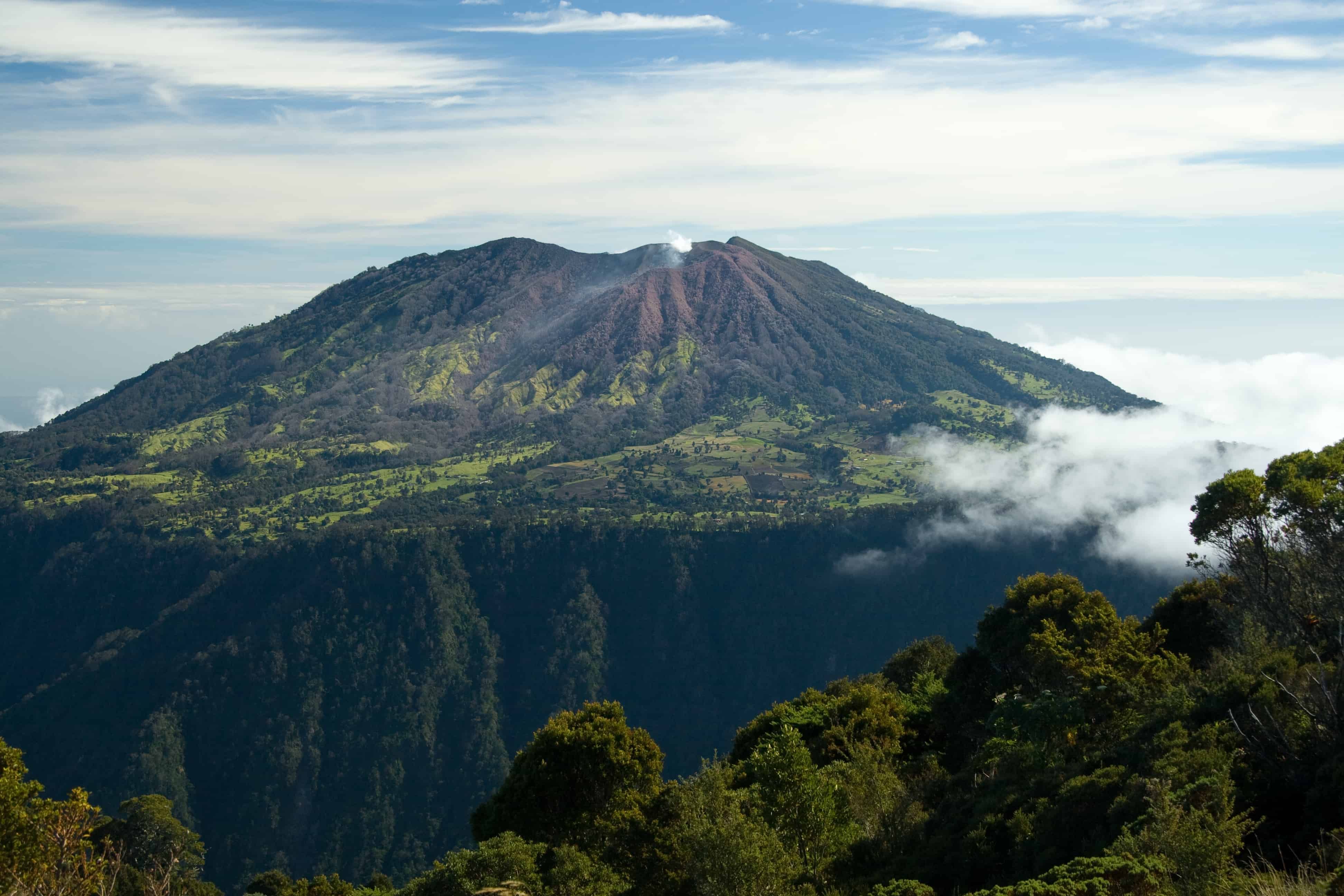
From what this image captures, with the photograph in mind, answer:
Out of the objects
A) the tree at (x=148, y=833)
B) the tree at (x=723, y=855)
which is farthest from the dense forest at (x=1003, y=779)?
the tree at (x=148, y=833)

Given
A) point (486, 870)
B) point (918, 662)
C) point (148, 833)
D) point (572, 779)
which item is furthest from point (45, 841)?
point (918, 662)

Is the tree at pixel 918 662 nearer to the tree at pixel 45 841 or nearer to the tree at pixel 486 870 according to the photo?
the tree at pixel 486 870

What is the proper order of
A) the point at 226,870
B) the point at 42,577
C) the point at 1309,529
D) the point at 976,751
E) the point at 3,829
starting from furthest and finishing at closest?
the point at 42,577, the point at 226,870, the point at 976,751, the point at 1309,529, the point at 3,829

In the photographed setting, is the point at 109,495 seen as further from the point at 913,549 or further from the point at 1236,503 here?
the point at 1236,503

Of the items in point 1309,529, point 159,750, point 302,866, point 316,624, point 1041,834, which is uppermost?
point 1309,529

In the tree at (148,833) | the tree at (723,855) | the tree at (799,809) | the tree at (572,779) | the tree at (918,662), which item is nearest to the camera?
the tree at (723,855)

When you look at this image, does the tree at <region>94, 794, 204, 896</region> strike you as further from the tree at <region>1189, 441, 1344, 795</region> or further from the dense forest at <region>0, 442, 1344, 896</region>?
the tree at <region>1189, 441, 1344, 795</region>

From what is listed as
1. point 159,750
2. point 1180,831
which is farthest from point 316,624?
point 1180,831

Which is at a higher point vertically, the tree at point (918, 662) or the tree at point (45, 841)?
the tree at point (45, 841)

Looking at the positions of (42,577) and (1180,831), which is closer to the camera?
(1180,831)
